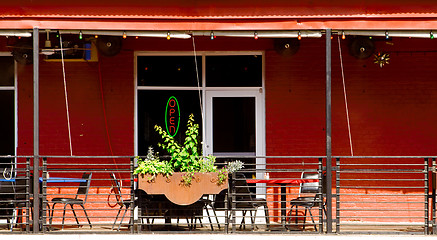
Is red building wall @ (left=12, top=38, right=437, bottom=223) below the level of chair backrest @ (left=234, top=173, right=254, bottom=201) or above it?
above

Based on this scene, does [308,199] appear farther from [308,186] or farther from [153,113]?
[153,113]

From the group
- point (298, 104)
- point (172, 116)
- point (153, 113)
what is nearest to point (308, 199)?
point (298, 104)

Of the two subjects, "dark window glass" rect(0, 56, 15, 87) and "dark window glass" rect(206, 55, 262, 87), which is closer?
"dark window glass" rect(0, 56, 15, 87)

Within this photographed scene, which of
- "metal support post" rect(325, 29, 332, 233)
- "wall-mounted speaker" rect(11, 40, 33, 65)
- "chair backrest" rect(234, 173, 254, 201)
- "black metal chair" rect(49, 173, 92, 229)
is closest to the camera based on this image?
"metal support post" rect(325, 29, 332, 233)

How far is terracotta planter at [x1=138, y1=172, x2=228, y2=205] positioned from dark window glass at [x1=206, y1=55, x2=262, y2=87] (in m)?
2.81

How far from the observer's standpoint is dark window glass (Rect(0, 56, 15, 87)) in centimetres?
1162

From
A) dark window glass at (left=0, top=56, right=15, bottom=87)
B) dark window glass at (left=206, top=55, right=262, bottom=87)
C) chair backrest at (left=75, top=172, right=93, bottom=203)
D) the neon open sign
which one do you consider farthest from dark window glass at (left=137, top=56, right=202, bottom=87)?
dark window glass at (left=0, top=56, right=15, bottom=87)

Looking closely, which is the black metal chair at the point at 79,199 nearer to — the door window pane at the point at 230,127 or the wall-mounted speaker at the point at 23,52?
the wall-mounted speaker at the point at 23,52

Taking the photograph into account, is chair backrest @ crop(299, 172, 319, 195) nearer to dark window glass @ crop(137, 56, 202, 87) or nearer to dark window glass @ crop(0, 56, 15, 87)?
dark window glass @ crop(137, 56, 202, 87)

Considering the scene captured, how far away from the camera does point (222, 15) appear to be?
1027cm

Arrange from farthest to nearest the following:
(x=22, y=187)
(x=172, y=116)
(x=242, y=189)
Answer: (x=172, y=116) < (x=22, y=187) < (x=242, y=189)

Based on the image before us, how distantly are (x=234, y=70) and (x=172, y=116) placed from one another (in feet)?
4.34

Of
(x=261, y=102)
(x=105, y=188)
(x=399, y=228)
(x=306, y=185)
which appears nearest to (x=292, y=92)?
(x=261, y=102)

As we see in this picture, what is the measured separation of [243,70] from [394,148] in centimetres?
286
